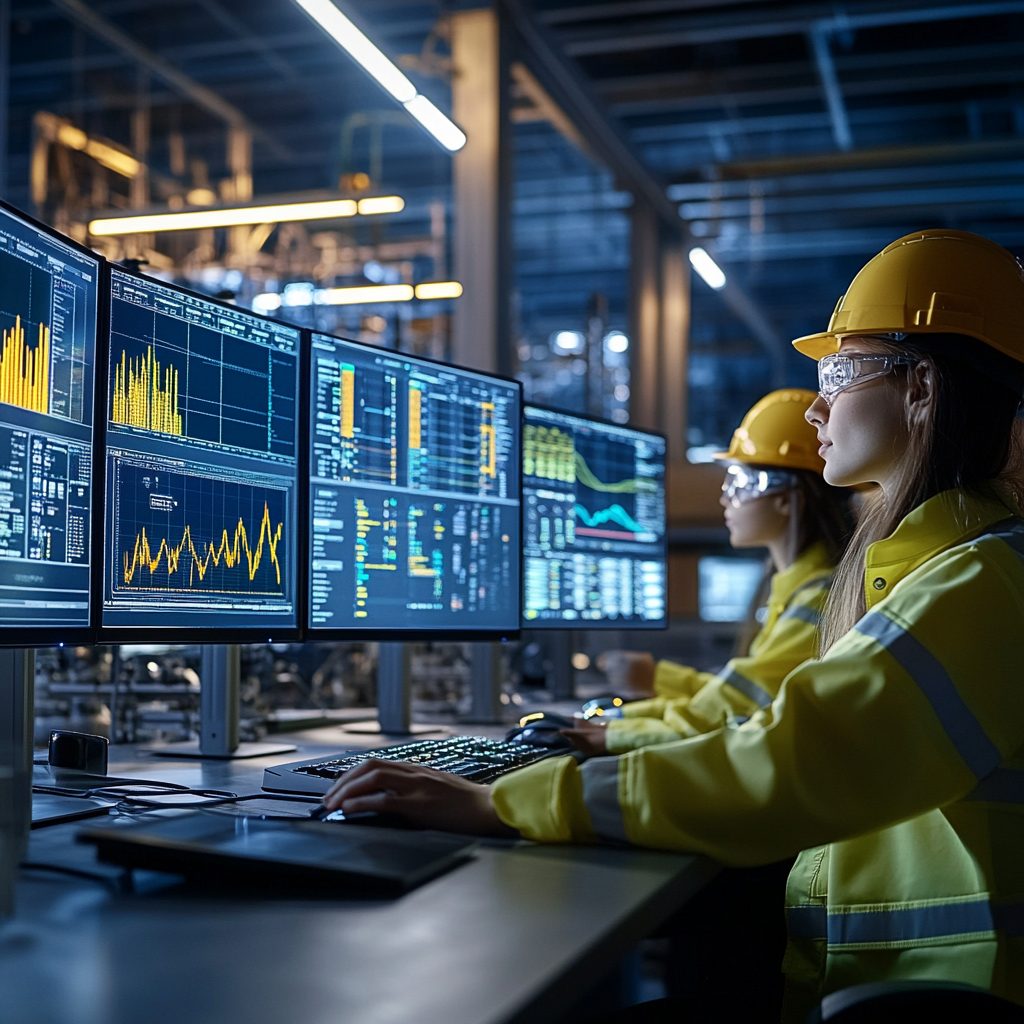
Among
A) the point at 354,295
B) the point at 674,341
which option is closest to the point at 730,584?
the point at 674,341

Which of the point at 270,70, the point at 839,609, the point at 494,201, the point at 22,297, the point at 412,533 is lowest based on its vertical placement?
the point at 839,609

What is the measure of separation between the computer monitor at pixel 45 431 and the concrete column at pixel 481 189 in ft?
8.35

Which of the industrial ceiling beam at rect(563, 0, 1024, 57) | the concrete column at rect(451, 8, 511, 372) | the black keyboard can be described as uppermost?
the industrial ceiling beam at rect(563, 0, 1024, 57)

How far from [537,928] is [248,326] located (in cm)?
110

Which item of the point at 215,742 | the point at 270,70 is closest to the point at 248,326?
the point at 215,742

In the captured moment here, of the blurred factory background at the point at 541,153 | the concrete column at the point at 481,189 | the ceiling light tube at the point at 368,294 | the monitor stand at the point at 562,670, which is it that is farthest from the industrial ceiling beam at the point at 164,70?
the monitor stand at the point at 562,670

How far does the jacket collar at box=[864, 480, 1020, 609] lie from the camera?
116cm

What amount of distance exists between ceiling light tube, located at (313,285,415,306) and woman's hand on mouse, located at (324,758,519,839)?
437cm

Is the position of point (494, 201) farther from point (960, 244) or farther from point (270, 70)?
point (270, 70)

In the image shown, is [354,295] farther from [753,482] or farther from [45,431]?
[45,431]

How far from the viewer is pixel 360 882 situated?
2.81 feet

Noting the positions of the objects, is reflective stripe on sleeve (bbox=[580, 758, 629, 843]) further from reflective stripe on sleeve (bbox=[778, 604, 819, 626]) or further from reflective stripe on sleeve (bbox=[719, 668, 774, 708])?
reflective stripe on sleeve (bbox=[778, 604, 819, 626])

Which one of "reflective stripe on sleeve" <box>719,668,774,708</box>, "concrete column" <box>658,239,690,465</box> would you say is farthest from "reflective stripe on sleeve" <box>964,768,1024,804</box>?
→ "concrete column" <box>658,239,690,465</box>

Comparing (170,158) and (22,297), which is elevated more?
(170,158)
